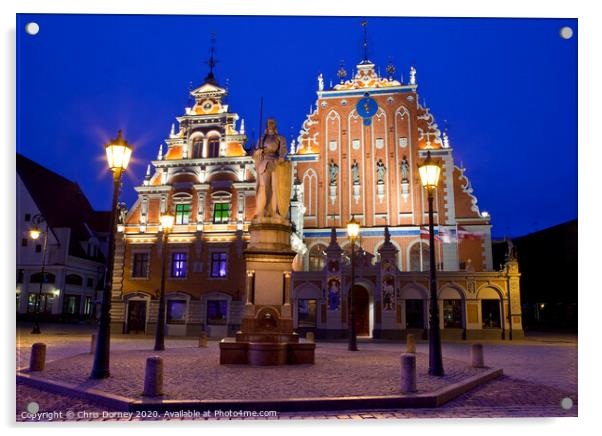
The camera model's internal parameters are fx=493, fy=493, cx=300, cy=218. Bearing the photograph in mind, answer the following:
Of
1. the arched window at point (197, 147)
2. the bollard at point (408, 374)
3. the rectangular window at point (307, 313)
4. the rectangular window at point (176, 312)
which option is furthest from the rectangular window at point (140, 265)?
the bollard at point (408, 374)

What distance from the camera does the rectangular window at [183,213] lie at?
2927 cm

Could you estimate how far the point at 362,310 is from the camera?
27.7 meters

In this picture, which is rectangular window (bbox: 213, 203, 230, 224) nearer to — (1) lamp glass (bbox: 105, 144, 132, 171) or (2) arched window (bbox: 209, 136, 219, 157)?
(2) arched window (bbox: 209, 136, 219, 157)

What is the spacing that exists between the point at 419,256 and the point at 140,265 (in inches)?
663

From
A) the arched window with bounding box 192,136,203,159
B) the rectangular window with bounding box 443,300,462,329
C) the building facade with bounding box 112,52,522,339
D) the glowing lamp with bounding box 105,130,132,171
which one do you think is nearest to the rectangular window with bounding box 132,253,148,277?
the building facade with bounding box 112,52,522,339

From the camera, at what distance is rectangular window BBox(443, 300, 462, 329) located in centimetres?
2703

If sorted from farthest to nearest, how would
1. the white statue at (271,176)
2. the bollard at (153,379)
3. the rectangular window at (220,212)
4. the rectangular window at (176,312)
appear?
the rectangular window at (220,212) → the rectangular window at (176,312) → the white statue at (271,176) → the bollard at (153,379)

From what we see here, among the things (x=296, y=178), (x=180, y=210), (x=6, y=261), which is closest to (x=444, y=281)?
(x=296, y=178)

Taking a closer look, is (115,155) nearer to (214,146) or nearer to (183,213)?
(183,213)

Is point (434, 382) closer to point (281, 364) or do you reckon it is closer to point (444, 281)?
point (281, 364)

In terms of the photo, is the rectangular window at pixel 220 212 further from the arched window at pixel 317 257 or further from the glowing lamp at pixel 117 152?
the glowing lamp at pixel 117 152

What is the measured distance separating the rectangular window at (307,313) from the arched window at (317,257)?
176 inches

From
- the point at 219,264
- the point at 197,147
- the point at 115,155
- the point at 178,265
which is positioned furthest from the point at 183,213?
the point at 115,155

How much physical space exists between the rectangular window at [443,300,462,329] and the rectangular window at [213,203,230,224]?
43.7 ft
